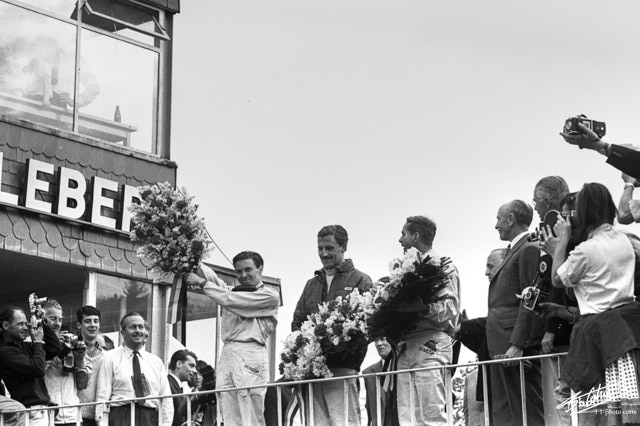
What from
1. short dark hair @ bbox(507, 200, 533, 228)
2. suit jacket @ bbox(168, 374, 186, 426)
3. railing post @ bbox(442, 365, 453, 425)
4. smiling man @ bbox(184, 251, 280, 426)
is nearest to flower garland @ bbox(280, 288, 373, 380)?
smiling man @ bbox(184, 251, 280, 426)

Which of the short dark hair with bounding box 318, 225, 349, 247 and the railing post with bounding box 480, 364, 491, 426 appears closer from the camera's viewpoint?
the railing post with bounding box 480, 364, 491, 426

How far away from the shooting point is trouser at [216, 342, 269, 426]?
1096 cm

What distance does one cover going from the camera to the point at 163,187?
1169 centimetres

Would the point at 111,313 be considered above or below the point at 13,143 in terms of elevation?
below

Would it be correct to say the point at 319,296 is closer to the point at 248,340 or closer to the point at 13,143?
the point at 248,340

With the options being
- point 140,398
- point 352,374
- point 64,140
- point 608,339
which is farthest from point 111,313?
point 608,339

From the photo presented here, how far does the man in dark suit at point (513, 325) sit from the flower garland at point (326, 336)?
96cm

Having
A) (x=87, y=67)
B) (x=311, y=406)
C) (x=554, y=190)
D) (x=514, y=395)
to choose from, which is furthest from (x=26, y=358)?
(x=87, y=67)

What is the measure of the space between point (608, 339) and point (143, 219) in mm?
4308

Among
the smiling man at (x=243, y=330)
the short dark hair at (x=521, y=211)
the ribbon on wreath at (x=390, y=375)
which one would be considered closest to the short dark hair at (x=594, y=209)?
the short dark hair at (x=521, y=211)

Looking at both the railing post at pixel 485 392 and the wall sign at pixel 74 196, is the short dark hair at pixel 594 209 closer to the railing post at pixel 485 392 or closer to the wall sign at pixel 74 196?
the railing post at pixel 485 392

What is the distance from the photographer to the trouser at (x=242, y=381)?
10961mm

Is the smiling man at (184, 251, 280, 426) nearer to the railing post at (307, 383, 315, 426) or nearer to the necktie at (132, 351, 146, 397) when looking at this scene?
the railing post at (307, 383, 315, 426)

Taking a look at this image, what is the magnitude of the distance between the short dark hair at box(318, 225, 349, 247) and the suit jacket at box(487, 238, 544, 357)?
5.02 ft
